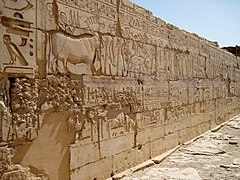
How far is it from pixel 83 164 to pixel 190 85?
447cm

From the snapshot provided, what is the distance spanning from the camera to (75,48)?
3.50 metres

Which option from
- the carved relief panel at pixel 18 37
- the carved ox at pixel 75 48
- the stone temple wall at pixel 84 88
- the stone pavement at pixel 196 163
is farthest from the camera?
the stone pavement at pixel 196 163

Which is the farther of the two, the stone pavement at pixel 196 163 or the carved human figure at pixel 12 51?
the stone pavement at pixel 196 163

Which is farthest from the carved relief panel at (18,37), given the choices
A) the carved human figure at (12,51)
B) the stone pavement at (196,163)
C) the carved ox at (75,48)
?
the stone pavement at (196,163)

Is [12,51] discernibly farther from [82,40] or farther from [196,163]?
[196,163]

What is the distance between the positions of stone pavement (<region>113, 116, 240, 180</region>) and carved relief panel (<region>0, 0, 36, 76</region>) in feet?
6.95

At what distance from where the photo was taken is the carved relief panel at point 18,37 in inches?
105

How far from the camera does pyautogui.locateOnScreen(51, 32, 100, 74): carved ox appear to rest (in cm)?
324

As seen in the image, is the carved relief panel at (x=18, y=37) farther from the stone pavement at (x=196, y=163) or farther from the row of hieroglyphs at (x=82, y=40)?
the stone pavement at (x=196, y=163)

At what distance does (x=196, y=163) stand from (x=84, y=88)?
2.68 meters

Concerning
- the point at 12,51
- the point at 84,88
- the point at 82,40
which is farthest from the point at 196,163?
the point at 12,51

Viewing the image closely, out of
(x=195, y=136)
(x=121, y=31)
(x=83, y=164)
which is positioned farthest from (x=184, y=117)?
(x=83, y=164)

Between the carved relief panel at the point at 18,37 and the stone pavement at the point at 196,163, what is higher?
the carved relief panel at the point at 18,37

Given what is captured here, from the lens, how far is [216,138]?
750cm
